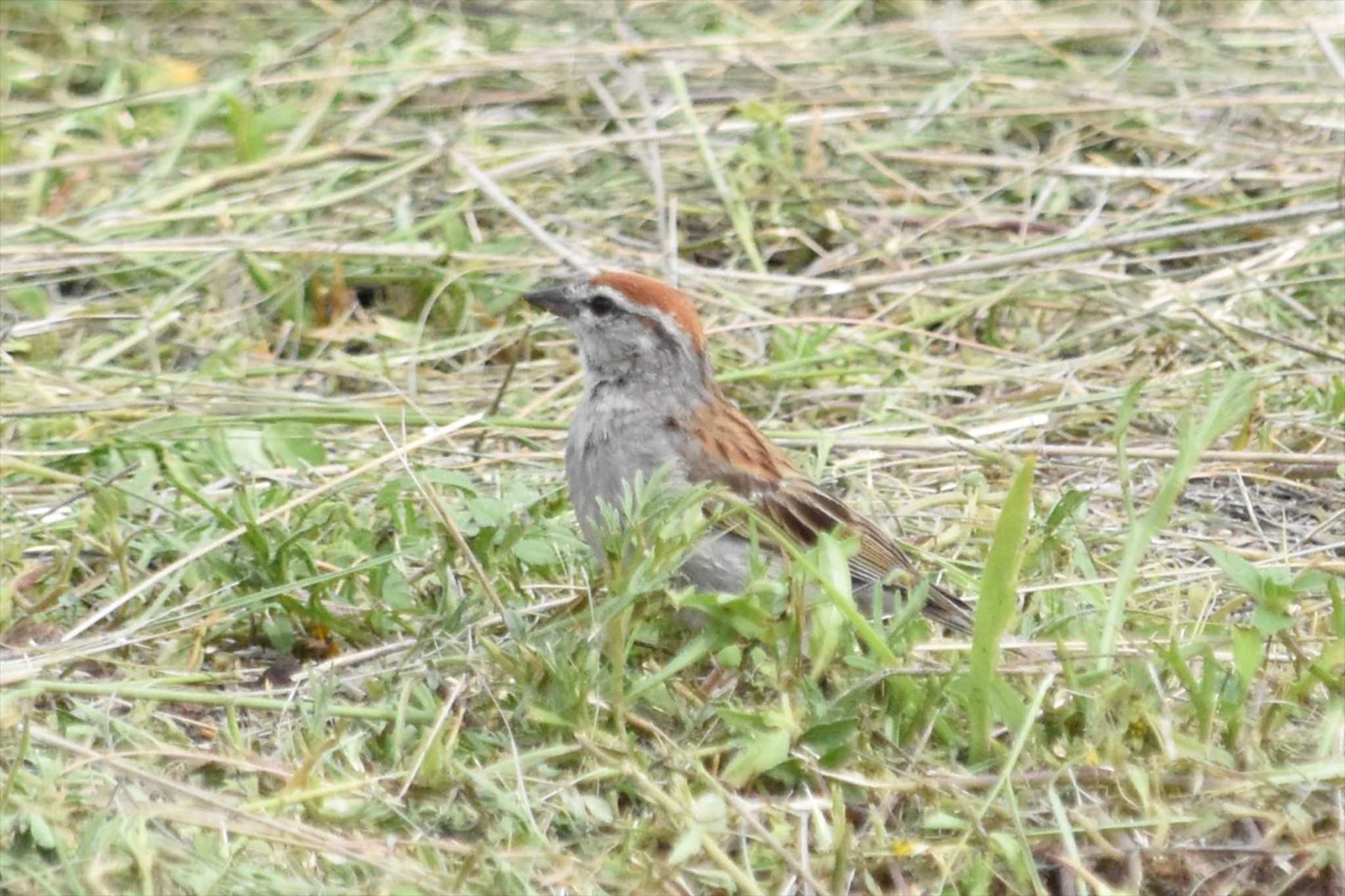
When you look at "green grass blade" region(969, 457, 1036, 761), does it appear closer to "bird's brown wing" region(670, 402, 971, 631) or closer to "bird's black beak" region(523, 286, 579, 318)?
"bird's brown wing" region(670, 402, 971, 631)

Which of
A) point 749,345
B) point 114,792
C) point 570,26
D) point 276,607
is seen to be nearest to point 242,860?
point 114,792

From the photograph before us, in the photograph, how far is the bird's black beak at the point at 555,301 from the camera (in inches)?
182

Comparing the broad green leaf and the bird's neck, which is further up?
the broad green leaf

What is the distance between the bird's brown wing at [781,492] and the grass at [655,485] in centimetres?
18

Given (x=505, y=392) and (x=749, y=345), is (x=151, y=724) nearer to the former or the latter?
(x=505, y=392)

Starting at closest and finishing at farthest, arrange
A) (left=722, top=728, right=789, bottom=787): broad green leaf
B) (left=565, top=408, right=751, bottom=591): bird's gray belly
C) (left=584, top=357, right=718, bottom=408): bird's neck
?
(left=722, top=728, right=789, bottom=787): broad green leaf → (left=565, top=408, right=751, bottom=591): bird's gray belly → (left=584, top=357, right=718, bottom=408): bird's neck

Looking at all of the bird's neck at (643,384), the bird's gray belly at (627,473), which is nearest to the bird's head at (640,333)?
the bird's neck at (643,384)

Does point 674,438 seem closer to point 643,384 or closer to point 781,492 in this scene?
point 643,384

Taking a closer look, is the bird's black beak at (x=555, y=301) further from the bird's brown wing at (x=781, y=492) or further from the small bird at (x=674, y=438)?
the bird's brown wing at (x=781, y=492)

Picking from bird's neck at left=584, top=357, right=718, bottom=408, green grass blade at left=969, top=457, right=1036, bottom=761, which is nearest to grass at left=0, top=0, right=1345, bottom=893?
green grass blade at left=969, top=457, right=1036, bottom=761

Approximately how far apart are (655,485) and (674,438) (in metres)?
1.07

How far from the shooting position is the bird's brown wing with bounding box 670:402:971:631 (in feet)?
13.9

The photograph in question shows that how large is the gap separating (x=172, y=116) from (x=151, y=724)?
3.85 m

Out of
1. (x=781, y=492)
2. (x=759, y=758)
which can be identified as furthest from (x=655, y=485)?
(x=781, y=492)
